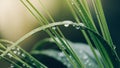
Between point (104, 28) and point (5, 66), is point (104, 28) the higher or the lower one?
the lower one


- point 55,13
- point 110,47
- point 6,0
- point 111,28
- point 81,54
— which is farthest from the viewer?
point 6,0

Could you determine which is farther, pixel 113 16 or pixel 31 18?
Result: pixel 31 18

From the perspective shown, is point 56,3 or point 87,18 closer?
point 87,18

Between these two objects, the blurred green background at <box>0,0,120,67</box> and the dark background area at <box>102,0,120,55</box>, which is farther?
the blurred green background at <box>0,0,120,67</box>

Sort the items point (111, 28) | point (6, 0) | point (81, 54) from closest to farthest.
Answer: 1. point (81, 54)
2. point (111, 28)
3. point (6, 0)

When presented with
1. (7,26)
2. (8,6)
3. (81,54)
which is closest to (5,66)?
(7,26)

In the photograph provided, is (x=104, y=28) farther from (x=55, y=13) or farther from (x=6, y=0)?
(x=6, y=0)

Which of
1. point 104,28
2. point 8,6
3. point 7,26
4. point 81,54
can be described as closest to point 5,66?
point 7,26

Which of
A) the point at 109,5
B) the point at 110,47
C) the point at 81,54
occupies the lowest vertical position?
the point at 110,47

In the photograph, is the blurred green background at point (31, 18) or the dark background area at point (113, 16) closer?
the dark background area at point (113, 16)

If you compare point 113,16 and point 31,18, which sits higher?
point 31,18
